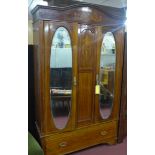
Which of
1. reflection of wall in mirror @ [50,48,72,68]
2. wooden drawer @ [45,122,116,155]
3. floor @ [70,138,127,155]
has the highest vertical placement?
reflection of wall in mirror @ [50,48,72,68]

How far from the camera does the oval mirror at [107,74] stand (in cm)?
236

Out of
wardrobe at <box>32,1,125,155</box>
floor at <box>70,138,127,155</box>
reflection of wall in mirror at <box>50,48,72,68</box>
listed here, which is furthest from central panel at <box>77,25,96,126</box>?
floor at <box>70,138,127,155</box>

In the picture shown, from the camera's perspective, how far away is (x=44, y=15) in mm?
1864

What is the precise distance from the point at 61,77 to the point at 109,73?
0.71 meters

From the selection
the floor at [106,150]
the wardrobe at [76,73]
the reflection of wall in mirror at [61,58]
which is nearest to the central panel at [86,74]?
the wardrobe at [76,73]

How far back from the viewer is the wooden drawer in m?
2.10

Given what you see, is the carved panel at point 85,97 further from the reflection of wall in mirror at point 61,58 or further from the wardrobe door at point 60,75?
the reflection of wall in mirror at point 61,58

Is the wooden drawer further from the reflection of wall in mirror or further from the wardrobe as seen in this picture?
the reflection of wall in mirror

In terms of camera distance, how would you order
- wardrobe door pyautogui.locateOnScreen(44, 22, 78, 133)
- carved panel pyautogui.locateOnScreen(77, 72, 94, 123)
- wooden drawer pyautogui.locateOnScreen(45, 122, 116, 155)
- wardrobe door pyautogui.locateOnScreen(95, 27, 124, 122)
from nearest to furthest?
wardrobe door pyautogui.locateOnScreen(44, 22, 78, 133), wooden drawer pyautogui.locateOnScreen(45, 122, 116, 155), carved panel pyautogui.locateOnScreen(77, 72, 94, 123), wardrobe door pyautogui.locateOnScreen(95, 27, 124, 122)

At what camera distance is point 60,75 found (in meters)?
2.08

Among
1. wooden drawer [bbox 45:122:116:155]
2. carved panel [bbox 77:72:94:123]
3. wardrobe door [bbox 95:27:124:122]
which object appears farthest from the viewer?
wardrobe door [bbox 95:27:124:122]
